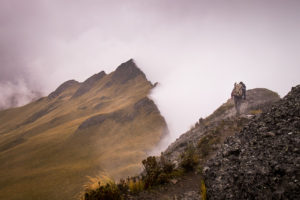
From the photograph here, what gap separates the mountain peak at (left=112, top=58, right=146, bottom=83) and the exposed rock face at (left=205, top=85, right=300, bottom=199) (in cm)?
9244

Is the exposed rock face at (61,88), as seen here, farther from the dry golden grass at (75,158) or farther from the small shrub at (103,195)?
the small shrub at (103,195)

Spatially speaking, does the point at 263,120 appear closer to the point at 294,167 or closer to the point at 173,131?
the point at 294,167

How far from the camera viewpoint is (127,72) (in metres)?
104

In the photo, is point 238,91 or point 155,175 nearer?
point 155,175

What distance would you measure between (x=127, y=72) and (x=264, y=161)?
10327 cm

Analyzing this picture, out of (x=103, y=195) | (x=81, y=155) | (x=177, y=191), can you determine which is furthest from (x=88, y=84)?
(x=103, y=195)

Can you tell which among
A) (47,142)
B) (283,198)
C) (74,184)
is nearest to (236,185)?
(283,198)

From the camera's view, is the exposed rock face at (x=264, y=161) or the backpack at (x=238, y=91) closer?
the exposed rock face at (x=264, y=161)

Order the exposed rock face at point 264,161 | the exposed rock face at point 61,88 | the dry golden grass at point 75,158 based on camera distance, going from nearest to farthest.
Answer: the exposed rock face at point 264,161 < the dry golden grass at point 75,158 < the exposed rock face at point 61,88

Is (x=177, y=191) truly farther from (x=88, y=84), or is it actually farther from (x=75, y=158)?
(x=88, y=84)

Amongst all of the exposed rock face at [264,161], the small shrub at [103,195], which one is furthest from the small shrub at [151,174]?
the exposed rock face at [264,161]

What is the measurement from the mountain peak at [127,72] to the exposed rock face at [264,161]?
92.4 m

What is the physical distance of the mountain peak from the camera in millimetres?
99656

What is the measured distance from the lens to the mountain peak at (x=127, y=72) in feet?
327
